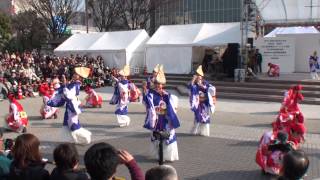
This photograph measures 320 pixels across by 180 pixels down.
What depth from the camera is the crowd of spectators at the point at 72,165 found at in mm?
3732

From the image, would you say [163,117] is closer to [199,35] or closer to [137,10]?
[199,35]

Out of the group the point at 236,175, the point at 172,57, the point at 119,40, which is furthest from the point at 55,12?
the point at 236,175

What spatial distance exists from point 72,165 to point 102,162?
1.79 ft

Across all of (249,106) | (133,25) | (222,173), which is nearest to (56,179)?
(222,173)

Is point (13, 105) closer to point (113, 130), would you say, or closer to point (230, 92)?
point (113, 130)

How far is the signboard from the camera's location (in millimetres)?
25078

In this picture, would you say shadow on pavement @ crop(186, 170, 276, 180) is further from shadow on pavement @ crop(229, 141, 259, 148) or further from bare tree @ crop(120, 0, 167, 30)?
bare tree @ crop(120, 0, 167, 30)

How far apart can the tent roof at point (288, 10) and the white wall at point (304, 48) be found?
1.46 metres

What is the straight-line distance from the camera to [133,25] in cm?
4284

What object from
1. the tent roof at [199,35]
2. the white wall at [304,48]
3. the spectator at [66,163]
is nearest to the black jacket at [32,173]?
the spectator at [66,163]

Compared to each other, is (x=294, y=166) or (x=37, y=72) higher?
(x=37, y=72)

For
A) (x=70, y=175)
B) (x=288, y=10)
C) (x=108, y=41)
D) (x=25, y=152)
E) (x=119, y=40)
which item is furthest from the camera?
(x=108, y=41)

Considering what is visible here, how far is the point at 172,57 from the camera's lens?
27.1 metres

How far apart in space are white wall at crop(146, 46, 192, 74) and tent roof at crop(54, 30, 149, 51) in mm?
1327
